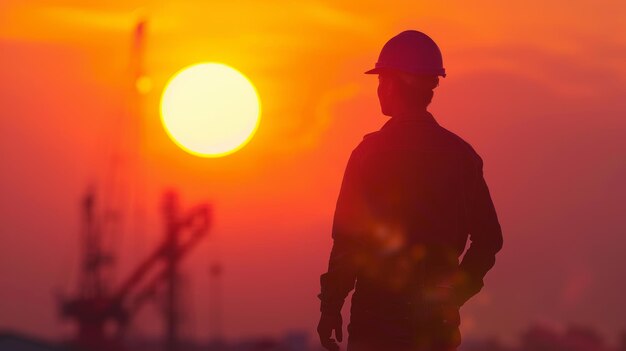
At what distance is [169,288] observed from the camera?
11900cm

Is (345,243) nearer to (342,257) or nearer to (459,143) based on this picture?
(342,257)

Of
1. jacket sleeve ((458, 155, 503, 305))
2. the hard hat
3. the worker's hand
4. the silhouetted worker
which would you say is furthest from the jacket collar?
the worker's hand

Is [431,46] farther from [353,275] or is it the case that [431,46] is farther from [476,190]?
[353,275]

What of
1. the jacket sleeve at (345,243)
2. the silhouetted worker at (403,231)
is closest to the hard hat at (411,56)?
the silhouetted worker at (403,231)

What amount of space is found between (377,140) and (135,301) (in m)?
119

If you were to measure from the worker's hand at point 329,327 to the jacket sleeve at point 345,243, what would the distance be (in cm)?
4

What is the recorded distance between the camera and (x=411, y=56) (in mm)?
10227

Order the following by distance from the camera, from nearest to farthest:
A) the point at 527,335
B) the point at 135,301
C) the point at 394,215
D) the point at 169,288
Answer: the point at 394,215
the point at 169,288
the point at 135,301
the point at 527,335

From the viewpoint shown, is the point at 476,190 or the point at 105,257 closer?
the point at 476,190

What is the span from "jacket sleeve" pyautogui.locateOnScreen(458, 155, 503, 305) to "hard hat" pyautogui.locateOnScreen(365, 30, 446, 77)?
785 mm

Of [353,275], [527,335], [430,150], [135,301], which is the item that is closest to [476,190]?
[430,150]

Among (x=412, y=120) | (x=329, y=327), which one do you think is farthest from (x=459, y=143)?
(x=329, y=327)

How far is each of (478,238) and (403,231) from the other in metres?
0.73

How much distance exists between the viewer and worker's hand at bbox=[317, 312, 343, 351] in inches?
391
